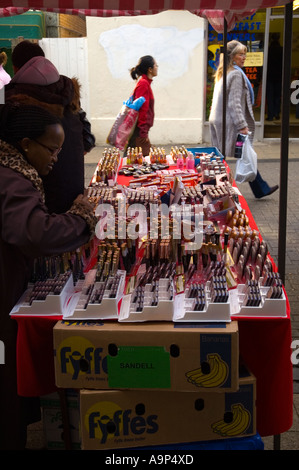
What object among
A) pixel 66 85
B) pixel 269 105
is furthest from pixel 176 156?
pixel 269 105

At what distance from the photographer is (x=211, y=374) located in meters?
2.24

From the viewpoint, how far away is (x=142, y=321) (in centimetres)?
231

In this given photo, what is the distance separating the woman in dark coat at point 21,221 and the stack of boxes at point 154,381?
1.06 feet

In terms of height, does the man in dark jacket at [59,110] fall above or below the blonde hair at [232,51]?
below

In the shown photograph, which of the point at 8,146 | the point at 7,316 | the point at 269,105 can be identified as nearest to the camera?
the point at 8,146

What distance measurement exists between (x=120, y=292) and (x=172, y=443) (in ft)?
2.33

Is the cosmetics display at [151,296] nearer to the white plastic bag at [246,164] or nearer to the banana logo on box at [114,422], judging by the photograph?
the banana logo on box at [114,422]

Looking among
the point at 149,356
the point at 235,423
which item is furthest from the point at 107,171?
the point at 235,423

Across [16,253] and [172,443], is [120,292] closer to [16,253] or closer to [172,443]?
[16,253]

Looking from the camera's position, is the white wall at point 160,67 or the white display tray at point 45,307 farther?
the white wall at point 160,67

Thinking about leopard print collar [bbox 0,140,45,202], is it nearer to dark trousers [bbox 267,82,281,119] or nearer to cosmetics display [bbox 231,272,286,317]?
cosmetics display [bbox 231,272,286,317]

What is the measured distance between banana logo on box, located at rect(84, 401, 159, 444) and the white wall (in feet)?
32.3

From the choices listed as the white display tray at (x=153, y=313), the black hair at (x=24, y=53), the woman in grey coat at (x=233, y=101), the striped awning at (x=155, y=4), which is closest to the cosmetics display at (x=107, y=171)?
the black hair at (x=24, y=53)

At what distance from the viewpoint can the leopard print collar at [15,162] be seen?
2219 mm
